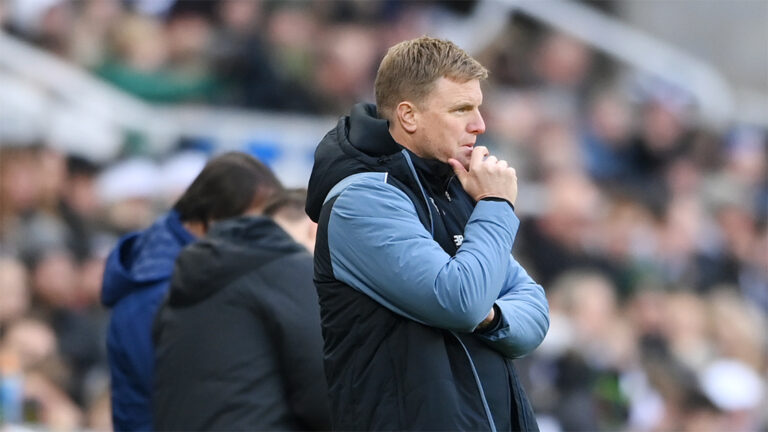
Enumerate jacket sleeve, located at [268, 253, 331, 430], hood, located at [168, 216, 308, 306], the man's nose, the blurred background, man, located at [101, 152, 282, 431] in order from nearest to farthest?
the man's nose → jacket sleeve, located at [268, 253, 331, 430] → hood, located at [168, 216, 308, 306] → man, located at [101, 152, 282, 431] → the blurred background

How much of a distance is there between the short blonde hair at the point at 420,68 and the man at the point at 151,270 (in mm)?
1262

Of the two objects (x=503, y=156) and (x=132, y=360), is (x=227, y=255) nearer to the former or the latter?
(x=132, y=360)

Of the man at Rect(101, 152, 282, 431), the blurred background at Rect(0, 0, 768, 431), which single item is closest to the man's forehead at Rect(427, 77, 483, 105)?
the man at Rect(101, 152, 282, 431)

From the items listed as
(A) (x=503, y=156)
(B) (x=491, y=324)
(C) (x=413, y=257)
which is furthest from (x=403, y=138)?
(A) (x=503, y=156)

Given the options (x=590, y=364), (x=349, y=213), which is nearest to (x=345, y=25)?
(x=590, y=364)

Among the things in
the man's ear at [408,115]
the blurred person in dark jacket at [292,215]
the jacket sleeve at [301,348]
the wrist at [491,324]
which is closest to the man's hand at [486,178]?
the man's ear at [408,115]

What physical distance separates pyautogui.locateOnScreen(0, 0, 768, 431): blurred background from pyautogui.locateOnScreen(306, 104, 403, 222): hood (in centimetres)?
353

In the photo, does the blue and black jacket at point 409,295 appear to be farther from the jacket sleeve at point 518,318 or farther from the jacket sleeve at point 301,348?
the jacket sleeve at point 301,348

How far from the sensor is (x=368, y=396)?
3.03m

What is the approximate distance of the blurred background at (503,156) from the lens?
7.54 m

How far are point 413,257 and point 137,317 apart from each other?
1.71 metres

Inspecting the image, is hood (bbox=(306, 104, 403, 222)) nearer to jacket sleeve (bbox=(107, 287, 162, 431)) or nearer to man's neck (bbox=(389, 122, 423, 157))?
man's neck (bbox=(389, 122, 423, 157))

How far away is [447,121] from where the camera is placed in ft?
10.4

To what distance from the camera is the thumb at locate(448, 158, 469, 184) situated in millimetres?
3162
